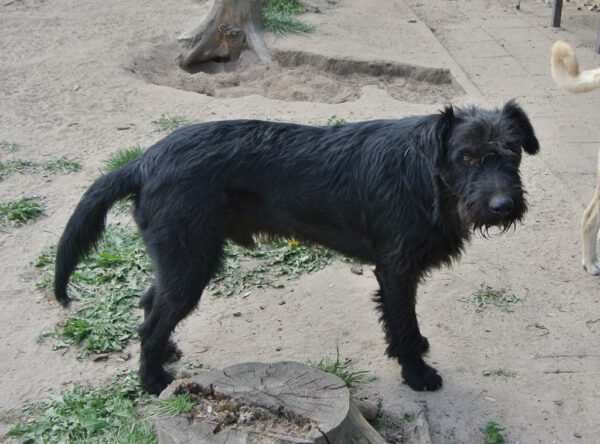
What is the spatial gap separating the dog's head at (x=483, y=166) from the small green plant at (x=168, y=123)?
392 cm

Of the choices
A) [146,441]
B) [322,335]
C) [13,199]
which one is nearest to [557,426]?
[322,335]

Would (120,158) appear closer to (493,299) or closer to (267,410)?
(493,299)

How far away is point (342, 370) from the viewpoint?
3795 millimetres

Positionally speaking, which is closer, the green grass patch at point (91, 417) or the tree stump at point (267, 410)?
the tree stump at point (267, 410)

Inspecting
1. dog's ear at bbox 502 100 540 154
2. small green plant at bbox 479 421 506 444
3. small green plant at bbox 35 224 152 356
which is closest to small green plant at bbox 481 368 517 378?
small green plant at bbox 479 421 506 444

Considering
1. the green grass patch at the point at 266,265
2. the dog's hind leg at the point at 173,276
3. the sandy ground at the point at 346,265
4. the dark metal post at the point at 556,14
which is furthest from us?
the dark metal post at the point at 556,14

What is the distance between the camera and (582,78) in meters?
4.84

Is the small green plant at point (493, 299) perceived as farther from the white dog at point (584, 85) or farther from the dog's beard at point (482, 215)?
the dog's beard at point (482, 215)

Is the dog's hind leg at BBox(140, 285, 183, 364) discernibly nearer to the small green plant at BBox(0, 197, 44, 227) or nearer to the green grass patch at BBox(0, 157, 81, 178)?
the small green plant at BBox(0, 197, 44, 227)

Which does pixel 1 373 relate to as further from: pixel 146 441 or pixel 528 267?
pixel 528 267

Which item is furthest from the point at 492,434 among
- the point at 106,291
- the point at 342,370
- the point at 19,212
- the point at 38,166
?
the point at 38,166

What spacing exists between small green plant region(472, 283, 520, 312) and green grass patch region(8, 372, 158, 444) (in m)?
2.09

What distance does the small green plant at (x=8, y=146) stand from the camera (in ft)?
20.8

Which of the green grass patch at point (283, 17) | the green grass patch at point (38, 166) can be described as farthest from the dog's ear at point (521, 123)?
the green grass patch at point (283, 17)
